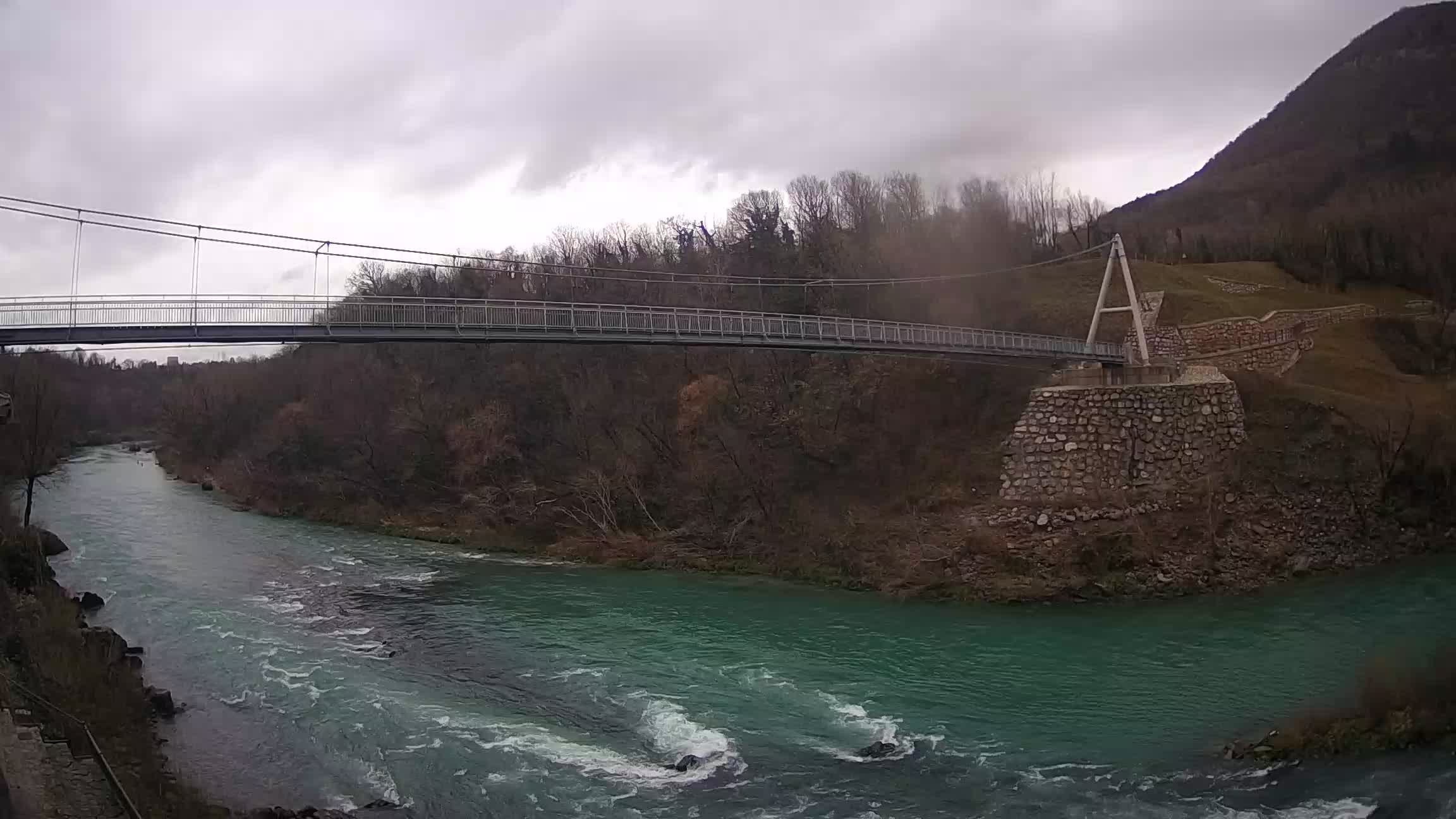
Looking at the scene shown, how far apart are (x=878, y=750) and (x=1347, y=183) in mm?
63064

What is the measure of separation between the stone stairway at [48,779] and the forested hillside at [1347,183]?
4556 centimetres

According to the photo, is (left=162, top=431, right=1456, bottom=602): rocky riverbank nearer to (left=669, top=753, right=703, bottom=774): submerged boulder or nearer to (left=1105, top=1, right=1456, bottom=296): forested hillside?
(left=669, top=753, right=703, bottom=774): submerged boulder

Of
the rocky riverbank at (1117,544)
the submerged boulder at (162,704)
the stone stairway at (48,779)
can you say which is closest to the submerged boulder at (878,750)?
the stone stairway at (48,779)

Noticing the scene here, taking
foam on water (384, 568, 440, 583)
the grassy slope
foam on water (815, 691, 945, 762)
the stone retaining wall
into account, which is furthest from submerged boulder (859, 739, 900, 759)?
the stone retaining wall

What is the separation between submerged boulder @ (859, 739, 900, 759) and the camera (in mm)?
13305

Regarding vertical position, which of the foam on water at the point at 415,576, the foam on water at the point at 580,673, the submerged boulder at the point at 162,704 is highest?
the submerged boulder at the point at 162,704

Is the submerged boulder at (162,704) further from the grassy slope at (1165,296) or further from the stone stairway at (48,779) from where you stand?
the grassy slope at (1165,296)

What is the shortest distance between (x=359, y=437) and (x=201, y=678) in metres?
29.5

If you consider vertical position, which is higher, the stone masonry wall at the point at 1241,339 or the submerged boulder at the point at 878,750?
the stone masonry wall at the point at 1241,339

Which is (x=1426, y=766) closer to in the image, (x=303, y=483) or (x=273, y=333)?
(x=273, y=333)

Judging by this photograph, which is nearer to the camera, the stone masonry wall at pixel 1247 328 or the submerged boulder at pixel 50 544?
the submerged boulder at pixel 50 544

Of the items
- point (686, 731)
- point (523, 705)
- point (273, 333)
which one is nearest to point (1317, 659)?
point (686, 731)

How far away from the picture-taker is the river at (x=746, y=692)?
475 inches

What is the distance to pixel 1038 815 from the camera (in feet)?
36.9
